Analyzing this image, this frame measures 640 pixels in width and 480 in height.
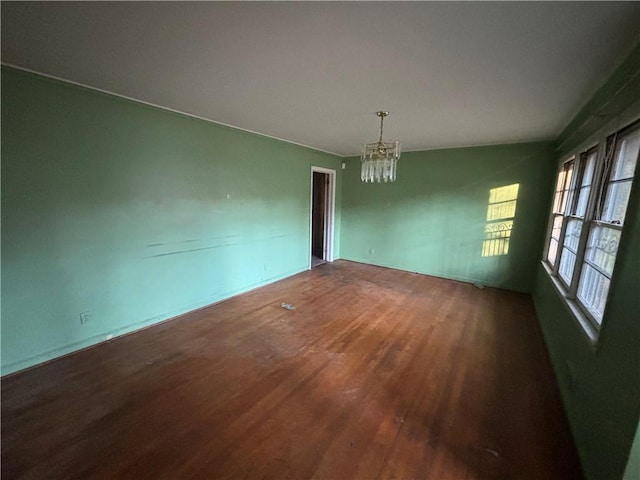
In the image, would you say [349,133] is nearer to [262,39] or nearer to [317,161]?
[317,161]

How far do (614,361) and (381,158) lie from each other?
222 cm

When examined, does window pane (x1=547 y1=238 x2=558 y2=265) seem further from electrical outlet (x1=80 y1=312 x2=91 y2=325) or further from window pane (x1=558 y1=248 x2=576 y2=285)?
electrical outlet (x1=80 y1=312 x2=91 y2=325)

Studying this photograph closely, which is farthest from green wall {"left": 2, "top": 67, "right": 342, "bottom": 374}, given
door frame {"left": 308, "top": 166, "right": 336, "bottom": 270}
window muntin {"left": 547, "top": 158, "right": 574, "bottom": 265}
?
window muntin {"left": 547, "top": 158, "right": 574, "bottom": 265}

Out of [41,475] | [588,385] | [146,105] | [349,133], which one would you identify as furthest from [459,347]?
[146,105]

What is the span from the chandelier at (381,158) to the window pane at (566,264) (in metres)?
1.89

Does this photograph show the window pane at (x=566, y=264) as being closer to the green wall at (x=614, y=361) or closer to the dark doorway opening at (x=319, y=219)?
the green wall at (x=614, y=361)

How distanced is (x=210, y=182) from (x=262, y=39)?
2.11 m

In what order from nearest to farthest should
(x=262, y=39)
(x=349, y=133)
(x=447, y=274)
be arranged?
1. (x=262, y=39)
2. (x=349, y=133)
3. (x=447, y=274)

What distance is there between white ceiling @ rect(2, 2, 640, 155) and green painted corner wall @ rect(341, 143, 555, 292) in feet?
4.84

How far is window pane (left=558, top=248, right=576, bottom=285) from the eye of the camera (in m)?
2.50

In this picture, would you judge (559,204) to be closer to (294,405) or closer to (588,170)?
(588,170)

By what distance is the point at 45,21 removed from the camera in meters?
1.33

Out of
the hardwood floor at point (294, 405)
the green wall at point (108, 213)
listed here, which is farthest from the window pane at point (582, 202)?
the green wall at point (108, 213)

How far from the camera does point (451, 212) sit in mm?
4590
